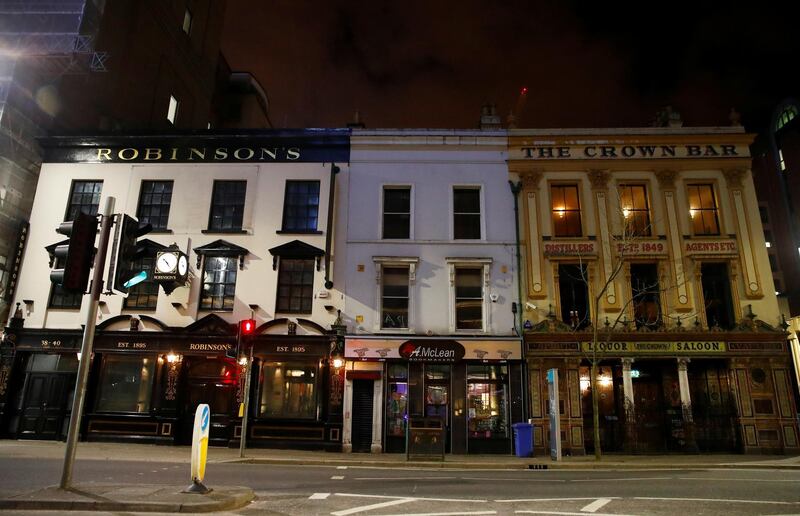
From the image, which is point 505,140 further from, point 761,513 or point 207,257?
point 761,513

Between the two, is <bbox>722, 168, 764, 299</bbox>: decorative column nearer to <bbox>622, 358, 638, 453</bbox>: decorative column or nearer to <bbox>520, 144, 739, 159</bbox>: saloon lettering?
<bbox>520, 144, 739, 159</bbox>: saloon lettering

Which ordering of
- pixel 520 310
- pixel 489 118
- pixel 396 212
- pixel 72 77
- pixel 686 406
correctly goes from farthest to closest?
1. pixel 489 118
2. pixel 72 77
3. pixel 396 212
4. pixel 520 310
5. pixel 686 406

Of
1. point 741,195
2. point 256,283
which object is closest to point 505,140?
point 741,195

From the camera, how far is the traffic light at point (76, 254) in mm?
7979

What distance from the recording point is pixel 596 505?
8547mm

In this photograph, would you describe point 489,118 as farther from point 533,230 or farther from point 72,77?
point 72,77

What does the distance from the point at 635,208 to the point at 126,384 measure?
2072 cm

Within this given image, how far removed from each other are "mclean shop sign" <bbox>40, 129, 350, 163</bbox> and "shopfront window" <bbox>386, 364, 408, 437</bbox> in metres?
8.85

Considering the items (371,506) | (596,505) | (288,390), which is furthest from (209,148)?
(596,505)

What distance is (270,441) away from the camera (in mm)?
18734

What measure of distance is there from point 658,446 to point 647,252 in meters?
7.05

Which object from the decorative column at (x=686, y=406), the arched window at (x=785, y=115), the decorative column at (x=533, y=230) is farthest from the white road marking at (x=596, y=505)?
the arched window at (x=785, y=115)

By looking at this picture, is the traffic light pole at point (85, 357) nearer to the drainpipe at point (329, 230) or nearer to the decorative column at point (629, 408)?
the drainpipe at point (329, 230)

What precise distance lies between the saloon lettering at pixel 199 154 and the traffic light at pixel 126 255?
13.5 meters
